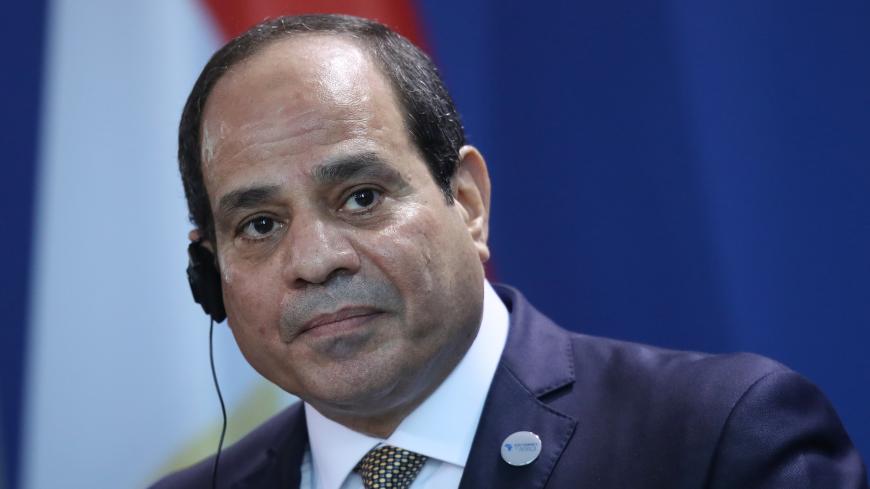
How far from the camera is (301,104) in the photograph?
2.09 m

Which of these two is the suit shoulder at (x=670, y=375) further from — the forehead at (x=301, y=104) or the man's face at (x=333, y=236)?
the forehead at (x=301, y=104)

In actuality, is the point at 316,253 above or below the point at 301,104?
below

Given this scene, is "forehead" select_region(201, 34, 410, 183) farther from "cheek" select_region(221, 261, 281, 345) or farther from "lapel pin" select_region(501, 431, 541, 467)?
"lapel pin" select_region(501, 431, 541, 467)

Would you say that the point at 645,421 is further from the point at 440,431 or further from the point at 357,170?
the point at 357,170

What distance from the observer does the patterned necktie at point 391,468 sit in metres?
2.15

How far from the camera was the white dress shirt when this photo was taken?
2152 millimetres

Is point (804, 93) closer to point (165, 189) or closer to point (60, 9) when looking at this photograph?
point (165, 189)

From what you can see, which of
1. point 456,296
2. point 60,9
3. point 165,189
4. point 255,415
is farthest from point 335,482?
point 60,9

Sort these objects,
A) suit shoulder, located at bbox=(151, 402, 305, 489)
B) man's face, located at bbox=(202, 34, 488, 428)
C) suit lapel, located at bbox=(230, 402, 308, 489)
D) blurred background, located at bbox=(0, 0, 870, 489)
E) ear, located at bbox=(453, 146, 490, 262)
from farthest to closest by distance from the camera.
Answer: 1. blurred background, located at bbox=(0, 0, 870, 489)
2. suit shoulder, located at bbox=(151, 402, 305, 489)
3. suit lapel, located at bbox=(230, 402, 308, 489)
4. ear, located at bbox=(453, 146, 490, 262)
5. man's face, located at bbox=(202, 34, 488, 428)

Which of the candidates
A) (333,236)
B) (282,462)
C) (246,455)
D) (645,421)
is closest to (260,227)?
(333,236)

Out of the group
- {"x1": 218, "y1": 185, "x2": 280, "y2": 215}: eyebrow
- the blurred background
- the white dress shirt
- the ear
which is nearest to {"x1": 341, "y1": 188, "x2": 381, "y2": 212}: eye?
{"x1": 218, "y1": 185, "x2": 280, "y2": 215}: eyebrow

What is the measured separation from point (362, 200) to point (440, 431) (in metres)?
0.48

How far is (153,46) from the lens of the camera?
10.3 ft

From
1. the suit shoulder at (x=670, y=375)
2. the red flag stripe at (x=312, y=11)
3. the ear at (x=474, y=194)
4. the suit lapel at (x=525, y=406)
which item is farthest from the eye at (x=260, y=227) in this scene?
the red flag stripe at (x=312, y=11)
